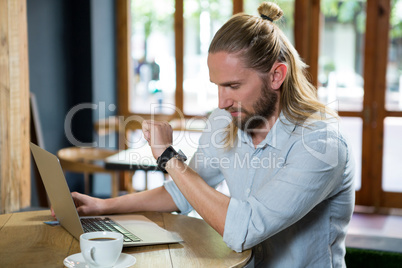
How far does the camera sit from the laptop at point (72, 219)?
133cm

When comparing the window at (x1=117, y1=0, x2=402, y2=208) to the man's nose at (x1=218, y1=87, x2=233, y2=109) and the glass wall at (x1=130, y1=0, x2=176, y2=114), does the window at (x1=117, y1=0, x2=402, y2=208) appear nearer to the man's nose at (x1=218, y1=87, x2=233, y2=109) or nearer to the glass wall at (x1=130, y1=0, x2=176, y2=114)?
the glass wall at (x1=130, y1=0, x2=176, y2=114)

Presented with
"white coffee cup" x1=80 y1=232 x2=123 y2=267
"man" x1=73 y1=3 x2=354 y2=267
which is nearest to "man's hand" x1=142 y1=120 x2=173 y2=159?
"man" x1=73 y1=3 x2=354 y2=267

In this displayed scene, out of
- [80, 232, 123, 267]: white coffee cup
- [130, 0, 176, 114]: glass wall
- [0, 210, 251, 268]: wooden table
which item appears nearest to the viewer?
[80, 232, 123, 267]: white coffee cup

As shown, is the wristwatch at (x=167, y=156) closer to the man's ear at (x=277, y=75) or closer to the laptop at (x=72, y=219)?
the laptop at (x=72, y=219)

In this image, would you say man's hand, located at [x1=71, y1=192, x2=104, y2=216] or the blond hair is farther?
man's hand, located at [x1=71, y1=192, x2=104, y2=216]

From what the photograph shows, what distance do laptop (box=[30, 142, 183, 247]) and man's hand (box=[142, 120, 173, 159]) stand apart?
0.22 metres

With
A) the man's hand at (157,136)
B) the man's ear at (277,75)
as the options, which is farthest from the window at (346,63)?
the man's hand at (157,136)

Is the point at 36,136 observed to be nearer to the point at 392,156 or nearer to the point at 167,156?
the point at 167,156

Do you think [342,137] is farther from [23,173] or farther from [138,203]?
[23,173]

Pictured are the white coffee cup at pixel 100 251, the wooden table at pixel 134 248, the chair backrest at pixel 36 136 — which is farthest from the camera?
the chair backrest at pixel 36 136

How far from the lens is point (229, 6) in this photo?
5.00m

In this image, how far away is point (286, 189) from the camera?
137cm

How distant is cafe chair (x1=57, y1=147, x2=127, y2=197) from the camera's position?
3.92m

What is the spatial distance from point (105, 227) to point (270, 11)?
0.87 metres
